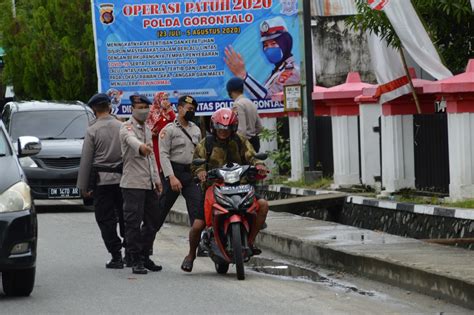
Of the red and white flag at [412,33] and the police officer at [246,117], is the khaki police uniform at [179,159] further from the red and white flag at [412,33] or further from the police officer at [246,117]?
the red and white flag at [412,33]

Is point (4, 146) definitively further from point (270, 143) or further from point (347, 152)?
point (270, 143)

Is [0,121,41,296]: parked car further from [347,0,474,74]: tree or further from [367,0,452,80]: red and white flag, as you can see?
[347,0,474,74]: tree

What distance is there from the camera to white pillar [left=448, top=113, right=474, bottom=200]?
1526 centimetres

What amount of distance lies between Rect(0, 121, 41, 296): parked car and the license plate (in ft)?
34.6

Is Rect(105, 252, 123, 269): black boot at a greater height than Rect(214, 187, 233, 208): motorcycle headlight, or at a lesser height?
lesser

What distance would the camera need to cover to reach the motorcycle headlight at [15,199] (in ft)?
35.1

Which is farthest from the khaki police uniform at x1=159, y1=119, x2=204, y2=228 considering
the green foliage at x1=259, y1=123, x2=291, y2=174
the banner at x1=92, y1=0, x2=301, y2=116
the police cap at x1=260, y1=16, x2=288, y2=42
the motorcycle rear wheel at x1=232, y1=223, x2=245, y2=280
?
the police cap at x1=260, y1=16, x2=288, y2=42

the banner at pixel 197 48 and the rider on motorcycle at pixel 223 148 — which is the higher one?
the banner at pixel 197 48

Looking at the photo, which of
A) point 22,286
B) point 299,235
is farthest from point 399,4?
point 22,286

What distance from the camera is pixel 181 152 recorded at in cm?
1391

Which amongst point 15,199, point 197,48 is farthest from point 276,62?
point 15,199

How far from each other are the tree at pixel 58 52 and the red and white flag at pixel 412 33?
22.1 m

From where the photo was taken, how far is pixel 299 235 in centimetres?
1513

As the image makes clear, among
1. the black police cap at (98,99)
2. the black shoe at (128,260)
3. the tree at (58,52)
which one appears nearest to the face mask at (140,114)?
the black police cap at (98,99)
